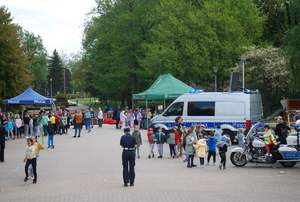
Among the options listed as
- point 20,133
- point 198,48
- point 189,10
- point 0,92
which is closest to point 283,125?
point 20,133

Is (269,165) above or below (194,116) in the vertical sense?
below

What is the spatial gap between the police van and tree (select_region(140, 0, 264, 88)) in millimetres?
20809

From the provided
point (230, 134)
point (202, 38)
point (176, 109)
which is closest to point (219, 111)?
point (230, 134)

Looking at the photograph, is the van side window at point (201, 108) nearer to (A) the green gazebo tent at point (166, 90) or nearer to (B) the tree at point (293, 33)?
(B) the tree at point (293, 33)

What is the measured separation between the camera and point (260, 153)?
17.8 metres

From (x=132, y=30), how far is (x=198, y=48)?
13.9 meters

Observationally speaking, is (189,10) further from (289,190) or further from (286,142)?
(289,190)

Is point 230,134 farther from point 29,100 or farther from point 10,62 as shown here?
point 10,62

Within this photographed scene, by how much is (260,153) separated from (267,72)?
27359mm

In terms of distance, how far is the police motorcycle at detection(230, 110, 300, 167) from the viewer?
685 inches

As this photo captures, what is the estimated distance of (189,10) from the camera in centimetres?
5066

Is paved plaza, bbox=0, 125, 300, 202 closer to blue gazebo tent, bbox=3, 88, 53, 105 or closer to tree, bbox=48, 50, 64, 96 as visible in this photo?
blue gazebo tent, bbox=3, 88, 53, 105

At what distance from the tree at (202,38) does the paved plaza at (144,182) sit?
27411mm

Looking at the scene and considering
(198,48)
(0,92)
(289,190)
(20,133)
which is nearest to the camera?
(289,190)
